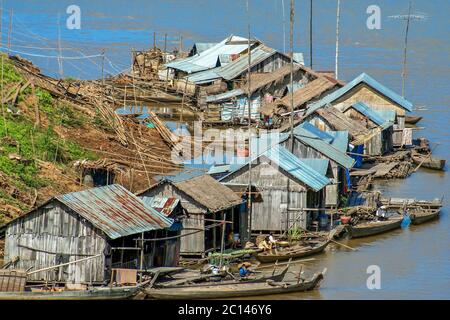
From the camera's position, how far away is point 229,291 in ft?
87.0

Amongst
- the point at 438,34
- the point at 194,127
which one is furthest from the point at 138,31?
the point at 194,127

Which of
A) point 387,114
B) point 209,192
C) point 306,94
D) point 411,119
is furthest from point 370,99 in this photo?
point 209,192

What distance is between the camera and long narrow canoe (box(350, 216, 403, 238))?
34000 mm

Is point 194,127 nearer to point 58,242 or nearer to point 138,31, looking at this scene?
point 58,242

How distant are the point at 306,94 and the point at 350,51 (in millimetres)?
32758

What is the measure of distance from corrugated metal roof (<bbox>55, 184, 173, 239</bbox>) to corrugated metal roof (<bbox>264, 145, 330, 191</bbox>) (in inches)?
242

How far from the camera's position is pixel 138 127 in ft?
136

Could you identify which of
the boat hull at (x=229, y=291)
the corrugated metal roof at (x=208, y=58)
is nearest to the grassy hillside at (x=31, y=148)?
the boat hull at (x=229, y=291)

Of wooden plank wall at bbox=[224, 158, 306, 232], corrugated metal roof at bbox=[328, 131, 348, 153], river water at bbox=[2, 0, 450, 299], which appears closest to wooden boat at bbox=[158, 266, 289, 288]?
river water at bbox=[2, 0, 450, 299]

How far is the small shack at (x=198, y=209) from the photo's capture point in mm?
29656

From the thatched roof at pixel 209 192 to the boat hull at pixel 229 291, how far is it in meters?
3.36

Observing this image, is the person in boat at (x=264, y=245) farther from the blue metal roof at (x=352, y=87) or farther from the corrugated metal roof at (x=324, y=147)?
the blue metal roof at (x=352, y=87)
